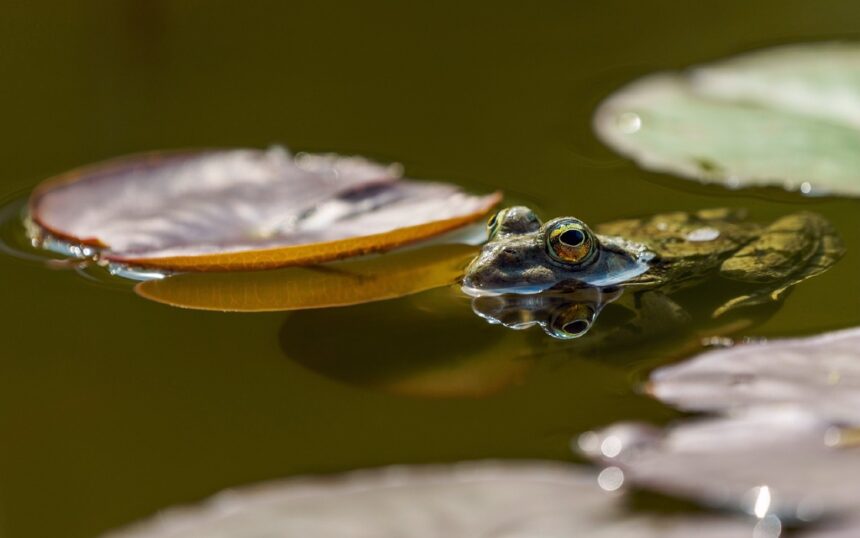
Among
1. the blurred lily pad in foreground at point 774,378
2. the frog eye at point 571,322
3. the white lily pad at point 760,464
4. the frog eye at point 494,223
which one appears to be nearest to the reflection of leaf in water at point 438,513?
the white lily pad at point 760,464

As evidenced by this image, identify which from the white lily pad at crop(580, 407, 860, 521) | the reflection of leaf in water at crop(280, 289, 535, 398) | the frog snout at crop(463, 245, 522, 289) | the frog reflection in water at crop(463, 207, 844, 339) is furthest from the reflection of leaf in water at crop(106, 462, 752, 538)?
the frog snout at crop(463, 245, 522, 289)

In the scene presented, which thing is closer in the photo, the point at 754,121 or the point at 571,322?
the point at 571,322

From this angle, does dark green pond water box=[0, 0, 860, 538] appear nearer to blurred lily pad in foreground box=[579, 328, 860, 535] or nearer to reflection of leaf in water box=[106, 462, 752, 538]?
blurred lily pad in foreground box=[579, 328, 860, 535]

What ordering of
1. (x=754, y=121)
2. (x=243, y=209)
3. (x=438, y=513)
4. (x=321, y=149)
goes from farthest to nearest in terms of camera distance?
(x=321, y=149) → (x=754, y=121) → (x=243, y=209) → (x=438, y=513)

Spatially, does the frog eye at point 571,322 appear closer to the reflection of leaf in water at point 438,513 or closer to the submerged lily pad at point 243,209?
the submerged lily pad at point 243,209

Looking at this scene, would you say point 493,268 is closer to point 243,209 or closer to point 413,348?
point 413,348

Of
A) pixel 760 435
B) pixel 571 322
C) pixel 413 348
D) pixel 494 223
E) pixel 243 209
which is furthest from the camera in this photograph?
pixel 243 209

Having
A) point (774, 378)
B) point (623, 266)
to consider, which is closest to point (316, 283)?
point (623, 266)

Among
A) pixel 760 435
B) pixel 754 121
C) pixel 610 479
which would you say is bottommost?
pixel 610 479
